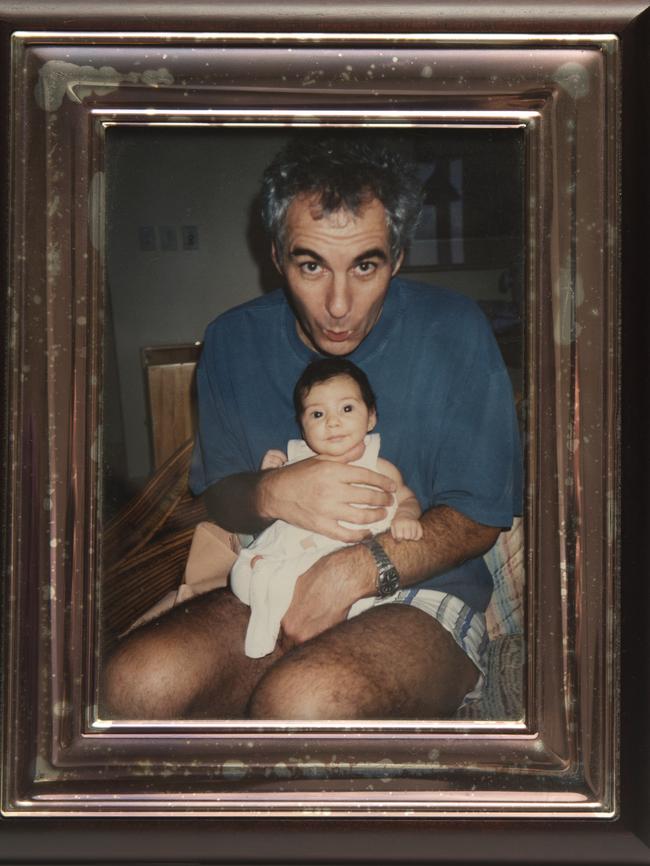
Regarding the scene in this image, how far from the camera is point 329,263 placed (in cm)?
84

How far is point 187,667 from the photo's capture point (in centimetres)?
84

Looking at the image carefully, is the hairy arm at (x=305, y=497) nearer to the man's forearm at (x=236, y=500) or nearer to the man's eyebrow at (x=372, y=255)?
the man's forearm at (x=236, y=500)

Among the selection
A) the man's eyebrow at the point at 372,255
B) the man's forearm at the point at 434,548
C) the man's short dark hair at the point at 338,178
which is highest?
the man's short dark hair at the point at 338,178

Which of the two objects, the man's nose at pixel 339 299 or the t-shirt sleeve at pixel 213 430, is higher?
the man's nose at pixel 339 299

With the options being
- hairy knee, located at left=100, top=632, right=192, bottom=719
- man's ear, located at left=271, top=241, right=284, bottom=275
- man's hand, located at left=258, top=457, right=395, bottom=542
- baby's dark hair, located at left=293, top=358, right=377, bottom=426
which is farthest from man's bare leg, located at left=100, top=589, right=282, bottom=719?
man's ear, located at left=271, top=241, right=284, bottom=275

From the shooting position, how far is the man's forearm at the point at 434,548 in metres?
0.85

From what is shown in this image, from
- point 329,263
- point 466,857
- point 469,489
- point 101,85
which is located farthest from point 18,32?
point 466,857

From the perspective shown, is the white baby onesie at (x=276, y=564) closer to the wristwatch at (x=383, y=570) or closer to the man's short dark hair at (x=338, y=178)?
the wristwatch at (x=383, y=570)

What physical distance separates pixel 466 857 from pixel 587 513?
349mm

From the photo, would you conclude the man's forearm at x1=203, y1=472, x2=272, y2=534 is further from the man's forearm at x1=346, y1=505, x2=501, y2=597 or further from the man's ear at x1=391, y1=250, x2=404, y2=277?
the man's ear at x1=391, y1=250, x2=404, y2=277

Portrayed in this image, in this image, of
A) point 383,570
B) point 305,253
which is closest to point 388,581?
point 383,570

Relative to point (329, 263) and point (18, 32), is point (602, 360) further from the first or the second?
point (18, 32)

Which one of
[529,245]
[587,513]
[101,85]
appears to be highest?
[101,85]

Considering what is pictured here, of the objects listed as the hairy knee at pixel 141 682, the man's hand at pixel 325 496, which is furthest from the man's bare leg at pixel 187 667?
the man's hand at pixel 325 496
